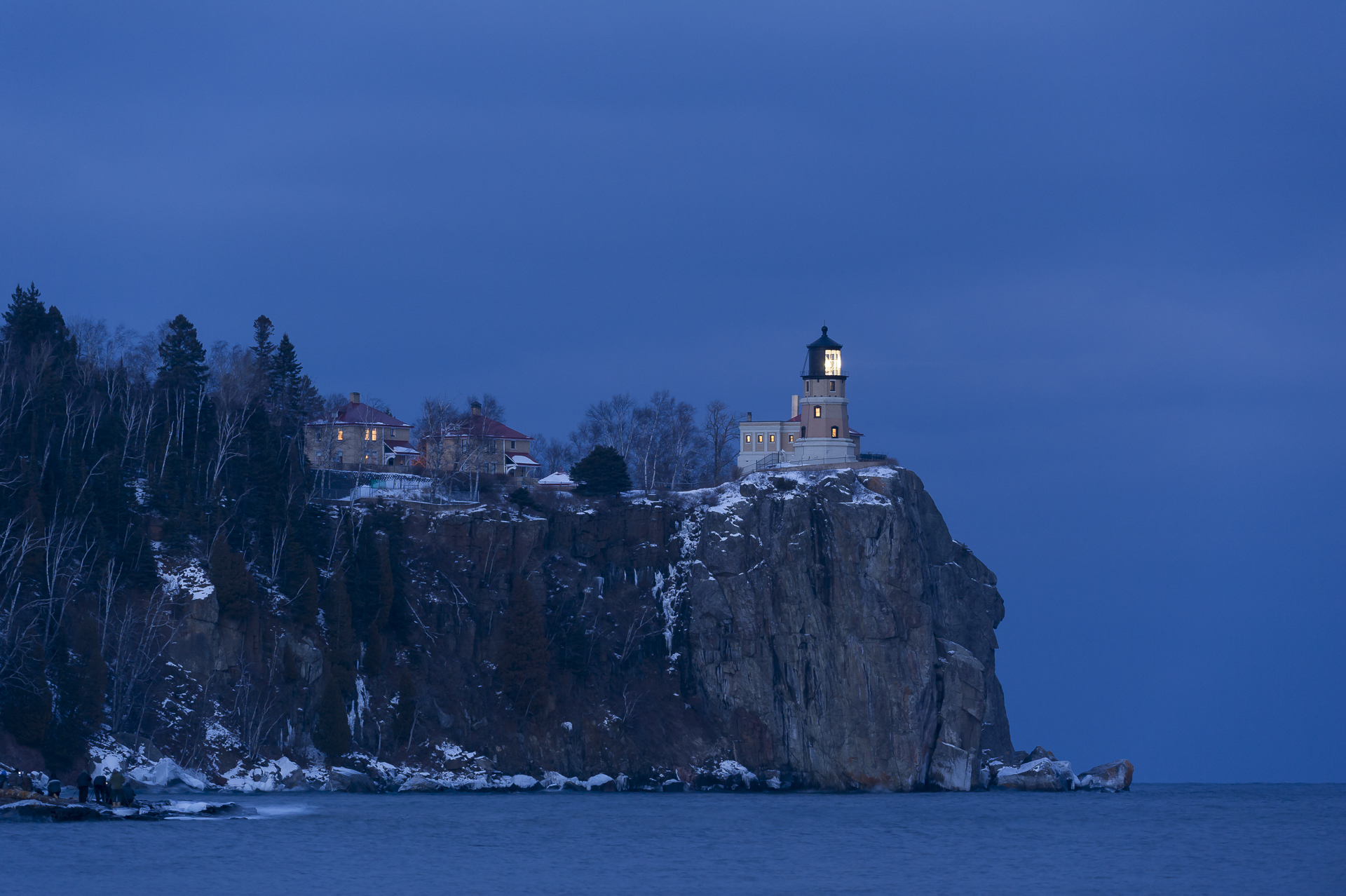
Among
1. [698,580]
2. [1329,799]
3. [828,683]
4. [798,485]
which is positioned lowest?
[1329,799]

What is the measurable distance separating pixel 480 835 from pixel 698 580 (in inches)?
1802

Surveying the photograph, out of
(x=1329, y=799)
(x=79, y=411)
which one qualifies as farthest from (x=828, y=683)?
(x=79, y=411)

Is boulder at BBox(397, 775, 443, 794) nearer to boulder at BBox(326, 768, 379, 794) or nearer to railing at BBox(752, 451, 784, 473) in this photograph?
boulder at BBox(326, 768, 379, 794)

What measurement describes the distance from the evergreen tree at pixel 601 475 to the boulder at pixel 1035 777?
34570 mm

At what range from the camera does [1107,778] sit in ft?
373

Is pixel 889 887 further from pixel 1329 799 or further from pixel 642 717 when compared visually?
pixel 1329 799

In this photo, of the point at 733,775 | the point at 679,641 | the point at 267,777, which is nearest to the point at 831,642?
the point at 679,641

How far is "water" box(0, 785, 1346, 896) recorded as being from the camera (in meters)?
50.7

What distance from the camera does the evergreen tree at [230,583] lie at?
87.4 metres

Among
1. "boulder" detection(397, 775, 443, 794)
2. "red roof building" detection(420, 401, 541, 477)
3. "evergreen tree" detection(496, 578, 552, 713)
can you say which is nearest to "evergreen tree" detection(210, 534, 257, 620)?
"boulder" detection(397, 775, 443, 794)

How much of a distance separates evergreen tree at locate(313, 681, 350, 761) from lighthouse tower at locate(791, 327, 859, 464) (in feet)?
143

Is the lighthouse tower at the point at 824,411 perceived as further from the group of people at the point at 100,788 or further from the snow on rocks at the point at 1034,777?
the group of people at the point at 100,788

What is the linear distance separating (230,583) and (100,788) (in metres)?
26.1

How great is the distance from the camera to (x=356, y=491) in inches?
4252
